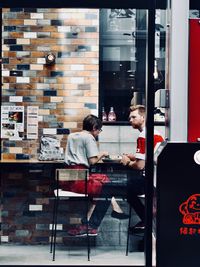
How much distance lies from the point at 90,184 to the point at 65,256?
0.64 meters

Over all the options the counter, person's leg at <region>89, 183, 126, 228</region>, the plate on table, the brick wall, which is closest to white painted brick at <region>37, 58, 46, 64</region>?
the brick wall

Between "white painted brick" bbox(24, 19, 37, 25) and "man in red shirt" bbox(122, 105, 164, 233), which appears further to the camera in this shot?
"white painted brick" bbox(24, 19, 37, 25)

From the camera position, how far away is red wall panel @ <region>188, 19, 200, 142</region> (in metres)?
3.09

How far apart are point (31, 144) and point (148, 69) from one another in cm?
173

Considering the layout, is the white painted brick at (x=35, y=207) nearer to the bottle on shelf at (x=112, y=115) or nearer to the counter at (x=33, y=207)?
the counter at (x=33, y=207)

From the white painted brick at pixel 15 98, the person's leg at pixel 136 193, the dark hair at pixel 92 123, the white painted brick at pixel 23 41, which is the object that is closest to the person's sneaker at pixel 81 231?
the person's leg at pixel 136 193

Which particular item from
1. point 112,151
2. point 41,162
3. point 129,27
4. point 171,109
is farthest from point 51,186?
point 171,109

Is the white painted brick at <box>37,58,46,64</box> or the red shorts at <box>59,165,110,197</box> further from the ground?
the white painted brick at <box>37,58,46,64</box>

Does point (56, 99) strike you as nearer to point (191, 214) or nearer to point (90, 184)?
point (90, 184)

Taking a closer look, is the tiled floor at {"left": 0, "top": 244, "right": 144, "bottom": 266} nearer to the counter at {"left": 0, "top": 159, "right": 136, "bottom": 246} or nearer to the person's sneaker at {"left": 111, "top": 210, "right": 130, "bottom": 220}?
the counter at {"left": 0, "top": 159, "right": 136, "bottom": 246}

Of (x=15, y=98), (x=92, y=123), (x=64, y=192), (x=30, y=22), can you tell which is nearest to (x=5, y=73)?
(x=15, y=98)

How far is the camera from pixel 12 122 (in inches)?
213

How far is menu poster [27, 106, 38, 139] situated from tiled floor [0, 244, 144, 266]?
97 centimetres

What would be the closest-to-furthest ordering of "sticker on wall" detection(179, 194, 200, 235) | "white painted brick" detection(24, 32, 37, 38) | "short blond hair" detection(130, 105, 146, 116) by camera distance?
1. "sticker on wall" detection(179, 194, 200, 235)
2. "short blond hair" detection(130, 105, 146, 116)
3. "white painted brick" detection(24, 32, 37, 38)
